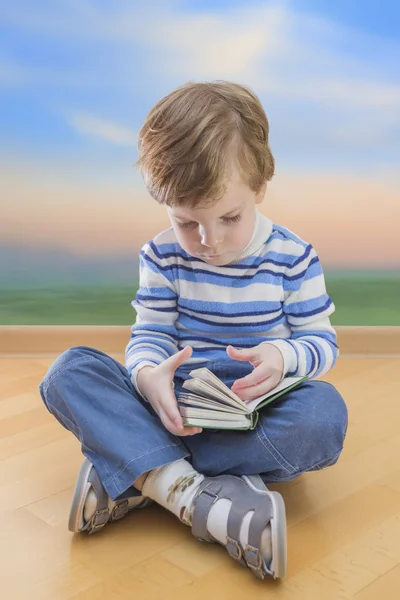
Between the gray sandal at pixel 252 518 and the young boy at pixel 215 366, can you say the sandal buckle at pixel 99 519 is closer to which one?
the young boy at pixel 215 366

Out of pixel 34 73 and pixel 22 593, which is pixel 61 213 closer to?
A: pixel 34 73

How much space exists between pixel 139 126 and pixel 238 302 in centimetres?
90

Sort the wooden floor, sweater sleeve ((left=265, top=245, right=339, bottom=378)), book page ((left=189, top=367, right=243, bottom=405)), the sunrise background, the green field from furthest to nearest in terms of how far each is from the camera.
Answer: the green field → the sunrise background → sweater sleeve ((left=265, top=245, right=339, bottom=378)) → book page ((left=189, top=367, right=243, bottom=405)) → the wooden floor

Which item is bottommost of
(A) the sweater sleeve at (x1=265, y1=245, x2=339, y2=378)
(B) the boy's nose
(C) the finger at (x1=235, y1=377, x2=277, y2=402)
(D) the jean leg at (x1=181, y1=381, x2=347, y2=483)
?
(D) the jean leg at (x1=181, y1=381, x2=347, y2=483)

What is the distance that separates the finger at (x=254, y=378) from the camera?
3.49 feet

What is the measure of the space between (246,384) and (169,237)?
0.95ft

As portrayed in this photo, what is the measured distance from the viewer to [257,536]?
93cm

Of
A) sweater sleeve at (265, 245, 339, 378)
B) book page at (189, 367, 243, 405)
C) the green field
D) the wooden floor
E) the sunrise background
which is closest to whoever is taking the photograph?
the wooden floor

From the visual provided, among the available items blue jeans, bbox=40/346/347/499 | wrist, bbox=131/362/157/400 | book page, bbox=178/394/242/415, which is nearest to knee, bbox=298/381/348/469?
blue jeans, bbox=40/346/347/499

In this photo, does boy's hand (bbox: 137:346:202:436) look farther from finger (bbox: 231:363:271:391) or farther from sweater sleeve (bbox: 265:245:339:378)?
sweater sleeve (bbox: 265:245:339:378)

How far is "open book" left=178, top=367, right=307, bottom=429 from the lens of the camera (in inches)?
40.2

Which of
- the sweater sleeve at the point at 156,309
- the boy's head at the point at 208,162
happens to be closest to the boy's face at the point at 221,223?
the boy's head at the point at 208,162

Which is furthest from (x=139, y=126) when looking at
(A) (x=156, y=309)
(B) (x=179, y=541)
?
(B) (x=179, y=541)

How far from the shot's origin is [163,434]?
1.09 m
